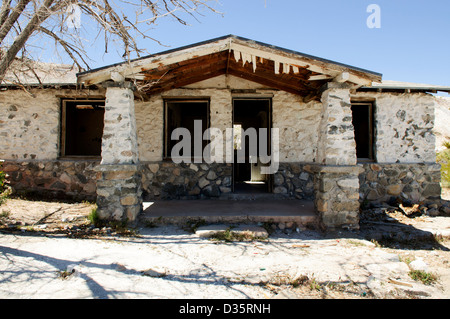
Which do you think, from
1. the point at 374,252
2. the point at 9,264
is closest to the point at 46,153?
the point at 9,264

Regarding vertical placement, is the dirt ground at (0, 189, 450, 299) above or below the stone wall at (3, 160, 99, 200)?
below

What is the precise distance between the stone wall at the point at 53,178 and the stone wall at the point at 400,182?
701 centimetres

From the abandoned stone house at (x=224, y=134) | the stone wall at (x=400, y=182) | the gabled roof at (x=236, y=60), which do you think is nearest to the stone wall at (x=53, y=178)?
the abandoned stone house at (x=224, y=134)

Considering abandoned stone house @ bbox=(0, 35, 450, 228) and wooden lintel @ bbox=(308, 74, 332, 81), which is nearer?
wooden lintel @ bbox=(308, 74, 332, 81)

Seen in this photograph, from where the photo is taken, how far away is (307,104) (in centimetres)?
670

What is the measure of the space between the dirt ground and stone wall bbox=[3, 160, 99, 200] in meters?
1.41

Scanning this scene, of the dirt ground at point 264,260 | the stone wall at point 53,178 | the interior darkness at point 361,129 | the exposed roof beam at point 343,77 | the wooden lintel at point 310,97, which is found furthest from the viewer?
the interior darkness at point 361,129

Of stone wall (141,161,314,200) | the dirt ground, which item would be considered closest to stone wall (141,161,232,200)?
stone wall (141,161,314,200)

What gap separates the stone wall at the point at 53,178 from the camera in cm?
680

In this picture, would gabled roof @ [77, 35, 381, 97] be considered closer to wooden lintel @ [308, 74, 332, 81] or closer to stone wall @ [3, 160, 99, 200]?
wooden lintel @ [308, 74, 332, 81]

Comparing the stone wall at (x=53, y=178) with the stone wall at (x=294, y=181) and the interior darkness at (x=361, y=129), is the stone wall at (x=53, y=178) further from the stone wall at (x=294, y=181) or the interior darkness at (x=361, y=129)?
the interior darkness at (x=361, y=129)

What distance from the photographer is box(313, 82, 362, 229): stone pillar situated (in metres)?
4.58

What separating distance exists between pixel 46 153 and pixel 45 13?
401 cm

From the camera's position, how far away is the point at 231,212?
16.7 feet
